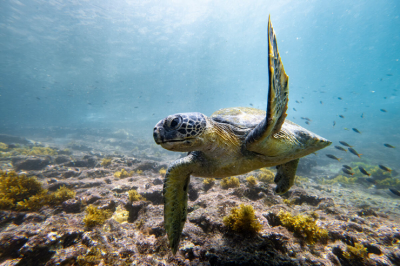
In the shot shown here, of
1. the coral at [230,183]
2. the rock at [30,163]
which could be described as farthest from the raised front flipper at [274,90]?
the rock at [30,163]

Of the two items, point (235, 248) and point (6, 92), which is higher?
point (6, 92)

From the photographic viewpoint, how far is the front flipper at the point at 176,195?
1999mm

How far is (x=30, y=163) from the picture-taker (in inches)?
245

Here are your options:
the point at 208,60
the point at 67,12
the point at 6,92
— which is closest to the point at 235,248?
the point at 67,12

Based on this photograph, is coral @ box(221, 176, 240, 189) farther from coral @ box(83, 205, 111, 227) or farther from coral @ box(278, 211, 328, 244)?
coral @ box(83, 205, 111, 227)

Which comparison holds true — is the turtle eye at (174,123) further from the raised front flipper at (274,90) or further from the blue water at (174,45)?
the blue water at (174,45)

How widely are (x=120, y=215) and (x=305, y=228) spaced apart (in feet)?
10.6

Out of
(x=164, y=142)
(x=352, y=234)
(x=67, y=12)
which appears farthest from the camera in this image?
(x=67, y=12)

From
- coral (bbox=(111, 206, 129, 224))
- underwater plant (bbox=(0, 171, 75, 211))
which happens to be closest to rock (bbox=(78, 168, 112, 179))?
underwater plant (bbox=(0, 171, 75, 211))

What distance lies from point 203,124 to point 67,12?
2292cm

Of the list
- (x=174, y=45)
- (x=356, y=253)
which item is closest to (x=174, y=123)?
(x=356, y=253)

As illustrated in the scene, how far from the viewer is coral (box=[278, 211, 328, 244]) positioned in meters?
2.00

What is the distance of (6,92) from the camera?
3450 cm

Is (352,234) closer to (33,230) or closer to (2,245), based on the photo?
(33,230)
